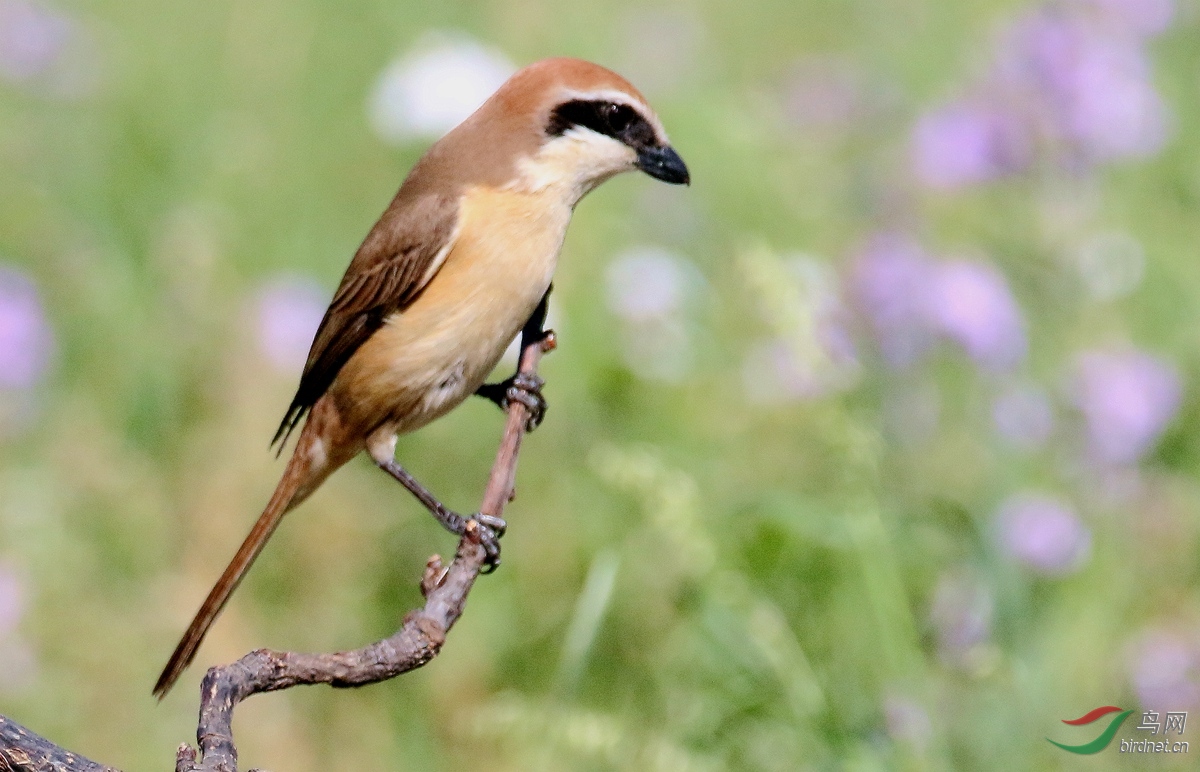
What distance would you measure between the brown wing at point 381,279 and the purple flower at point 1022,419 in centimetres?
191

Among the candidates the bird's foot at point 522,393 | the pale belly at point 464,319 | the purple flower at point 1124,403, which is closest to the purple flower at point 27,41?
the pale belly at point 464,319

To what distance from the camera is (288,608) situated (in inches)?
183

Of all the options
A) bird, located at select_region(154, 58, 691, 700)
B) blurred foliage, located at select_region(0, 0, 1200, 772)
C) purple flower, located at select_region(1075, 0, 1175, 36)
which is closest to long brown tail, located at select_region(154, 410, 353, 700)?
bird, located at select_region(154, 58, 691, 700)

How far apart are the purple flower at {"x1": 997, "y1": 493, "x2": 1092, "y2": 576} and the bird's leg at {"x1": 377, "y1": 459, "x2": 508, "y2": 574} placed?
4.83ft

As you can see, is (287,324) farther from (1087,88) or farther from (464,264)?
(1087,88)

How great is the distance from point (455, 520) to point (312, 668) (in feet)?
4.91

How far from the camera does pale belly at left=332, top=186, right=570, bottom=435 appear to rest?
3367 mm

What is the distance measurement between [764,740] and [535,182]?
145cm

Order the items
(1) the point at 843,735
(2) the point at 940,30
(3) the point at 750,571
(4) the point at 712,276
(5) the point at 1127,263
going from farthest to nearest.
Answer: (2) the point at 940,30 → (4) the point at 712,276 → (5) the point at 1127,263 → (3) the point at 750,571 → (1) the point at 843,735

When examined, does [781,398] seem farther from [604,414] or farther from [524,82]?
[524,82]

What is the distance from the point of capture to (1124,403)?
14.7 ft

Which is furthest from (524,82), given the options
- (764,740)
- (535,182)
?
(764,740)

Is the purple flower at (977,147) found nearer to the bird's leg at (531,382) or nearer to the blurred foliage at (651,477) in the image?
A: the blurred foliage at (651,477)

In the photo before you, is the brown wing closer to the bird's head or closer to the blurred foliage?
the bird's head
